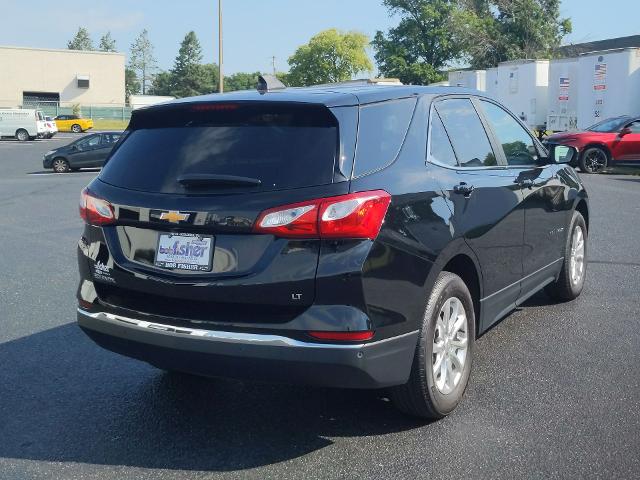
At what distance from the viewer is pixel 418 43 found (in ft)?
249

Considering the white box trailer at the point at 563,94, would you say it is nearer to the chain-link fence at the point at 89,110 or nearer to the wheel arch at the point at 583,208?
the wheel arch at the point at 583,208

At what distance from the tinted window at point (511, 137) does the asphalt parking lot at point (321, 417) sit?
1313mm

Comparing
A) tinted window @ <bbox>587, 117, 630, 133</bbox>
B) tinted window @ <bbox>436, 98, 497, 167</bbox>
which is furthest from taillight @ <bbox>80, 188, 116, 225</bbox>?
tinted window @ <bbox>587, 117, 630, 133</bbox>

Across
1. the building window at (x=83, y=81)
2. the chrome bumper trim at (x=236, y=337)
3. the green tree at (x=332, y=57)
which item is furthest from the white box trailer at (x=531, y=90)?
the green tree at (x=332, y=57)

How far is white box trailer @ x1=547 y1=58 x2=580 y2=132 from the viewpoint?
3164cm

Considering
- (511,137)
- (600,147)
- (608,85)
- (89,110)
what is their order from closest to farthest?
1. (511,137)
2. (600,147)
3. (608,85)
4. (89,110)

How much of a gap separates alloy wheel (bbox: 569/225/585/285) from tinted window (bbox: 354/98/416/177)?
2999mm

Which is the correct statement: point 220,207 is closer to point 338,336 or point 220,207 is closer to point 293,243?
point 293,243

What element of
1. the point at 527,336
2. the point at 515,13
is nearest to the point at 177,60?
the point at 515,13

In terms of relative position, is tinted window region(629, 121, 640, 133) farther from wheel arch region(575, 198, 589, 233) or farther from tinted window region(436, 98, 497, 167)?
tinted window region(436, 98, 497, 167)

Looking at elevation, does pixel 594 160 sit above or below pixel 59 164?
above

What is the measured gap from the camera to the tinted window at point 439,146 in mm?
4172

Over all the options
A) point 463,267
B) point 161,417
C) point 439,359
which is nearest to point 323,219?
point 439,359

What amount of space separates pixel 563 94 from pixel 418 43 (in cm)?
4572
